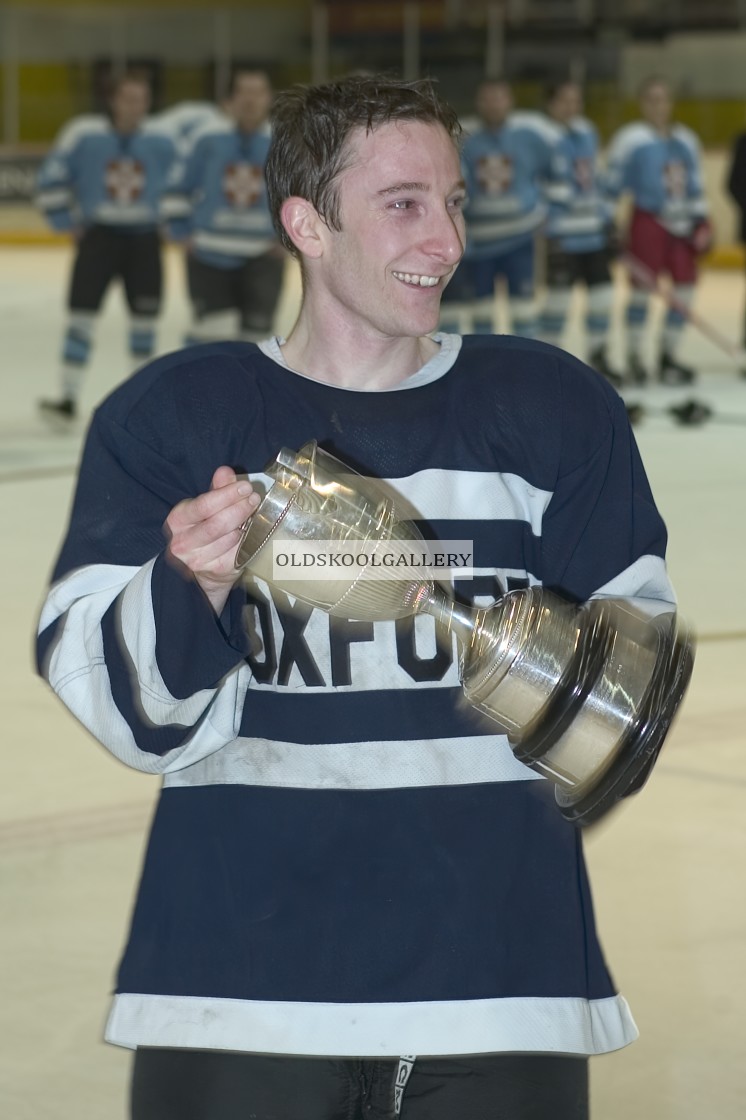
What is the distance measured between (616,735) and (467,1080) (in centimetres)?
29

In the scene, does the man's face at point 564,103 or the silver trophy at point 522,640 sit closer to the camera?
the silver trophy at point 522,640

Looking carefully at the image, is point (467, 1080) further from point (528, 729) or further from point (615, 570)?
point (615, 570)

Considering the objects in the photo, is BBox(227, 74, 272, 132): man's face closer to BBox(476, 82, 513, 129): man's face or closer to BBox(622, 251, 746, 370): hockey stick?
BBox(476, 82, 513, 129): man's face

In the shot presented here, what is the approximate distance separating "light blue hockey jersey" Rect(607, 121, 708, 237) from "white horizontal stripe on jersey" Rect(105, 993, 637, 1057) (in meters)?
7.49

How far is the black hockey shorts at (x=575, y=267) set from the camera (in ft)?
27.0

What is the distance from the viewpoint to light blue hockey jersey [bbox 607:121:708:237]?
8.33 meters

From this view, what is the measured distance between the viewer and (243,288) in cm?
745

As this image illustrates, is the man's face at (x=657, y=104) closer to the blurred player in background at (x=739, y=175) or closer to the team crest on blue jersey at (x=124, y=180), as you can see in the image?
the blurred player in background at (x=739, y=175)

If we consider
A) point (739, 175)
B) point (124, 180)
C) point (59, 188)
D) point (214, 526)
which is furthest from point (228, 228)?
point (214, 526)

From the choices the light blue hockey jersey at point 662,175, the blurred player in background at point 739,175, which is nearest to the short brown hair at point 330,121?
the light blue hockey jersey at point 662,175

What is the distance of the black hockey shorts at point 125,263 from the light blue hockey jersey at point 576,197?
6.22ft

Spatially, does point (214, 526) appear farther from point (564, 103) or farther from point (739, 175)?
point (739, 175)

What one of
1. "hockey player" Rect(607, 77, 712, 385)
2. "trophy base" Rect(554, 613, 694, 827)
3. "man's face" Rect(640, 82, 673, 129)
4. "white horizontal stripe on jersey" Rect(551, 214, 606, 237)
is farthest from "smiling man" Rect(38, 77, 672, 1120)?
"man's face" Rect(640, 82, 673, 129)

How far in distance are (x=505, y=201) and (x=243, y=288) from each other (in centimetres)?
145
